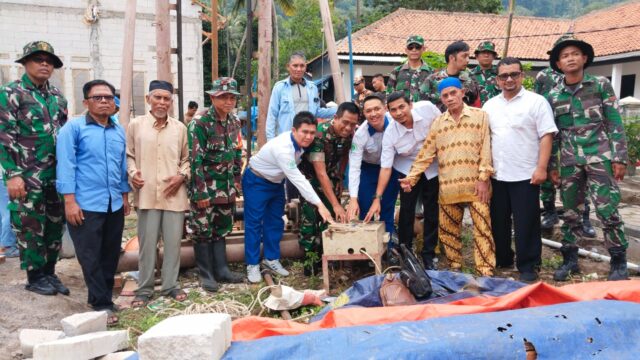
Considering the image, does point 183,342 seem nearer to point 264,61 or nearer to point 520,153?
point 520,153

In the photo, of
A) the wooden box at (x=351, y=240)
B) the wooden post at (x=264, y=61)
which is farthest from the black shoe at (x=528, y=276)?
the wooden post at (x=264, y=61)

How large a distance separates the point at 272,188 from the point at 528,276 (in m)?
2.53

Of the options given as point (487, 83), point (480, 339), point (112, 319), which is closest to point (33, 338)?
point (112, 319)

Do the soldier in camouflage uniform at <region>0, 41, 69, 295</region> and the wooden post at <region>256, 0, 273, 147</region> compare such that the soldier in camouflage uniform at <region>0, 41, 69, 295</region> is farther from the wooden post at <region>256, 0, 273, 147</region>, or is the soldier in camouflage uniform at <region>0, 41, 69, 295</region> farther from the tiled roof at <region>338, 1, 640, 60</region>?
the tiled roof at <region>338, 1, 640, 60</region>

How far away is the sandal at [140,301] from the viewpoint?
171 inches

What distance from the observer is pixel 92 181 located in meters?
3.99

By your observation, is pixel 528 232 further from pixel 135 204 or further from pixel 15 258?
pixel 15 258

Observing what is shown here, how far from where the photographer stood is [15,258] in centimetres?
577

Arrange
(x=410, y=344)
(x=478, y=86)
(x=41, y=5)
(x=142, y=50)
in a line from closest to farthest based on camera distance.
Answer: (x=410, y=344) → (x=478, y=86) → (x=41, y=5) → (x=142, y=50)

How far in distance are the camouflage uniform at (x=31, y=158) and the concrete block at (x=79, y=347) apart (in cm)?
167

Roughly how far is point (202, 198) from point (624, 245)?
3.78m

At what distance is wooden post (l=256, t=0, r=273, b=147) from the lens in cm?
577

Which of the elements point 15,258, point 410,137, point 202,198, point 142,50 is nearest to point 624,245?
point 410,137

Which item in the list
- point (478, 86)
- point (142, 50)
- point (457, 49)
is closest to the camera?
point (457, 49)
